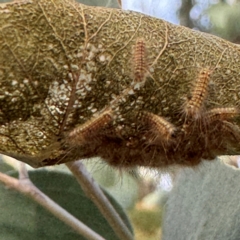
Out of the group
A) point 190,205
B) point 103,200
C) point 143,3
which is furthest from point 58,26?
point 143,3

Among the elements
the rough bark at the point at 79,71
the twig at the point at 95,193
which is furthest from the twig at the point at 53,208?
the rough bark at the point at 79,71

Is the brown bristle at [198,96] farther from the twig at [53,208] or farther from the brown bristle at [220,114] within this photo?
the twig at [53,208]

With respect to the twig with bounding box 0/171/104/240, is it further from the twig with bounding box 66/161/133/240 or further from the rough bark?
the rough bark

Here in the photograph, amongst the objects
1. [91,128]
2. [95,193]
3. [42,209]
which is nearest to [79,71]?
[91,128]

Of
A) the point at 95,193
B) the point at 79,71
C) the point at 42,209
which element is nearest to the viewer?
the point at 79,71

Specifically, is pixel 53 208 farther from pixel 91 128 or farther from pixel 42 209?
pixel 91 128

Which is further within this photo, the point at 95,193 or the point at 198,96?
the point at 95,193
